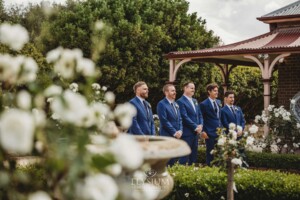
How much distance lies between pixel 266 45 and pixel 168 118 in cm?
677

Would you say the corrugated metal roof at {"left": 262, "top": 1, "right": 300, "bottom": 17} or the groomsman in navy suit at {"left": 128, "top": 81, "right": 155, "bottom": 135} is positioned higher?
the corrugated metal roof at {"left": 262, "top": 1, "right": 300, "bottom": 17}

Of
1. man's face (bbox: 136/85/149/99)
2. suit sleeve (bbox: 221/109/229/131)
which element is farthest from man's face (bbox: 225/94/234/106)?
man's face (bbox: 136/85/149/99)

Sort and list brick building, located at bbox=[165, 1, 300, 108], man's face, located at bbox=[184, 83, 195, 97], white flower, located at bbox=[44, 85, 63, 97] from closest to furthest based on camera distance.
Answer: white flower, located at bbox=[44, 85, 63, 97] → man's face, located at bbox=[184, 83, 195, 97] → brick building, located at bbox=[165, 1, 300, 108]

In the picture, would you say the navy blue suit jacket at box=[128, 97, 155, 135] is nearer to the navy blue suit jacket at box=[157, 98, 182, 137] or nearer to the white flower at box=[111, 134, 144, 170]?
the navy blue suit jacket at box=[157, 98, 182, 137]

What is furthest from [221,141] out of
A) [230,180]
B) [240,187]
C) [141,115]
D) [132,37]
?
[132,37]

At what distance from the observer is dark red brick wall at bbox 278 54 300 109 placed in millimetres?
16125

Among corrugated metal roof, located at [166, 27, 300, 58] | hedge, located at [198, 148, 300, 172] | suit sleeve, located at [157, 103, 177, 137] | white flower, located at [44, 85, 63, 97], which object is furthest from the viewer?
corrugated metal roof, located at [166, 27, 300, 58]

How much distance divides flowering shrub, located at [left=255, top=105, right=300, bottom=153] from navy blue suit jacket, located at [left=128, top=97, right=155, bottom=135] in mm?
4830

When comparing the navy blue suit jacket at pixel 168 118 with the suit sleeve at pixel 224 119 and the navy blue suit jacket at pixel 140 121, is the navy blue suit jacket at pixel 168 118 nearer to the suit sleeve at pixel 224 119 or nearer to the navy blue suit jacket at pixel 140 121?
the navy blue suit jacket at pixel 140 121

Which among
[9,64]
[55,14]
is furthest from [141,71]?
[9,64]

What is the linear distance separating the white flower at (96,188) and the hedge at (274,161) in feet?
34.1

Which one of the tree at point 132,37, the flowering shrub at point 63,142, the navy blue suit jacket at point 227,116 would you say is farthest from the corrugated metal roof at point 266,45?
the flowering shrub at point 63,142

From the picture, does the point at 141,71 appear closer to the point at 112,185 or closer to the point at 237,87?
the point at 237,87

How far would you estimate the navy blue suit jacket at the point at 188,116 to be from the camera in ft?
33.2
